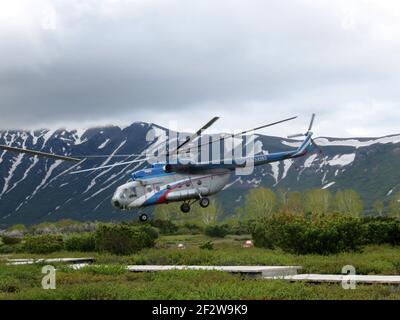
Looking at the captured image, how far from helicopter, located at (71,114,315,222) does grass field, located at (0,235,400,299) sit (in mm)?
2925

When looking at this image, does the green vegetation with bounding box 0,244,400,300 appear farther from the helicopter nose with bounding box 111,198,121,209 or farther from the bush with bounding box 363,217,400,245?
the bush with bounding box 363,217,400,245

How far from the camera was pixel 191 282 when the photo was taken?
19.6 meters

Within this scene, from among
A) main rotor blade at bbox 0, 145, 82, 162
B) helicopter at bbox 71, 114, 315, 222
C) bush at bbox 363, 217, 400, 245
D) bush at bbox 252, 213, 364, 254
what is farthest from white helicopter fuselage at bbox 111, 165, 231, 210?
main rotor blade at bbox 0, 145, 82, 162

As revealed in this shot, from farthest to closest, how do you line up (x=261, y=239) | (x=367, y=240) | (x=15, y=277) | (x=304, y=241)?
(x=261, y=239), (x=367, y=240), (x=304, y=241), (x=15, y=277)

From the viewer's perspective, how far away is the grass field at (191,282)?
16.1 metres

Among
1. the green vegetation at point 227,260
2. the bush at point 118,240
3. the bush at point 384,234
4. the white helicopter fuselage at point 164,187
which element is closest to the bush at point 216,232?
the green vegetation at point 227,260

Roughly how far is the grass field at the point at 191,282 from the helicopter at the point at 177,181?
9.60 feet

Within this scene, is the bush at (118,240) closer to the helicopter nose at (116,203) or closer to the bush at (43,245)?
the bush at (43,245)

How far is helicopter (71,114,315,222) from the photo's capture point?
3069cm
